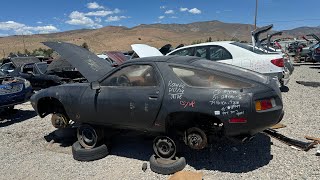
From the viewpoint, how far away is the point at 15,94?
8.41 m

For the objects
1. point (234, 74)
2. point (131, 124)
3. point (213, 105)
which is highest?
point (234, 74)

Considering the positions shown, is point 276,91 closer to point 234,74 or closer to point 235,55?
point 234,74

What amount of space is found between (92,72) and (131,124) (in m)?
1.60

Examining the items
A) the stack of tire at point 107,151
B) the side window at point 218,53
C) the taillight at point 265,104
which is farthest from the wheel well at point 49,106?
the side window at point 218,53

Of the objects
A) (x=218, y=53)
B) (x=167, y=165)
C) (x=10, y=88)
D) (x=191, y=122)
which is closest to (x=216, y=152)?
(x=191, y=122)

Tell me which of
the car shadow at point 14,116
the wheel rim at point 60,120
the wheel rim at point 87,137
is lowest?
the car shadow at point 14,116

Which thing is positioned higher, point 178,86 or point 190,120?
point 178,86

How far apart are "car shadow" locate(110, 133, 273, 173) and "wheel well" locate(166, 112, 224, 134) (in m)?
0.47

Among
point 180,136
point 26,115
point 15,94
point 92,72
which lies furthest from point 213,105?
point 26,115

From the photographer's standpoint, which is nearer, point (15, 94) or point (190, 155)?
point (190, 155)

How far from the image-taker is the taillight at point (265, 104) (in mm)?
4227

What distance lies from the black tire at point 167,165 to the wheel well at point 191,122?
0.45 metres

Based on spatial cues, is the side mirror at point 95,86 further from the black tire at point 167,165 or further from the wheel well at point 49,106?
the black tire at point 167,165

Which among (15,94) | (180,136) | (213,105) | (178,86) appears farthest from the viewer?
(15,94)
